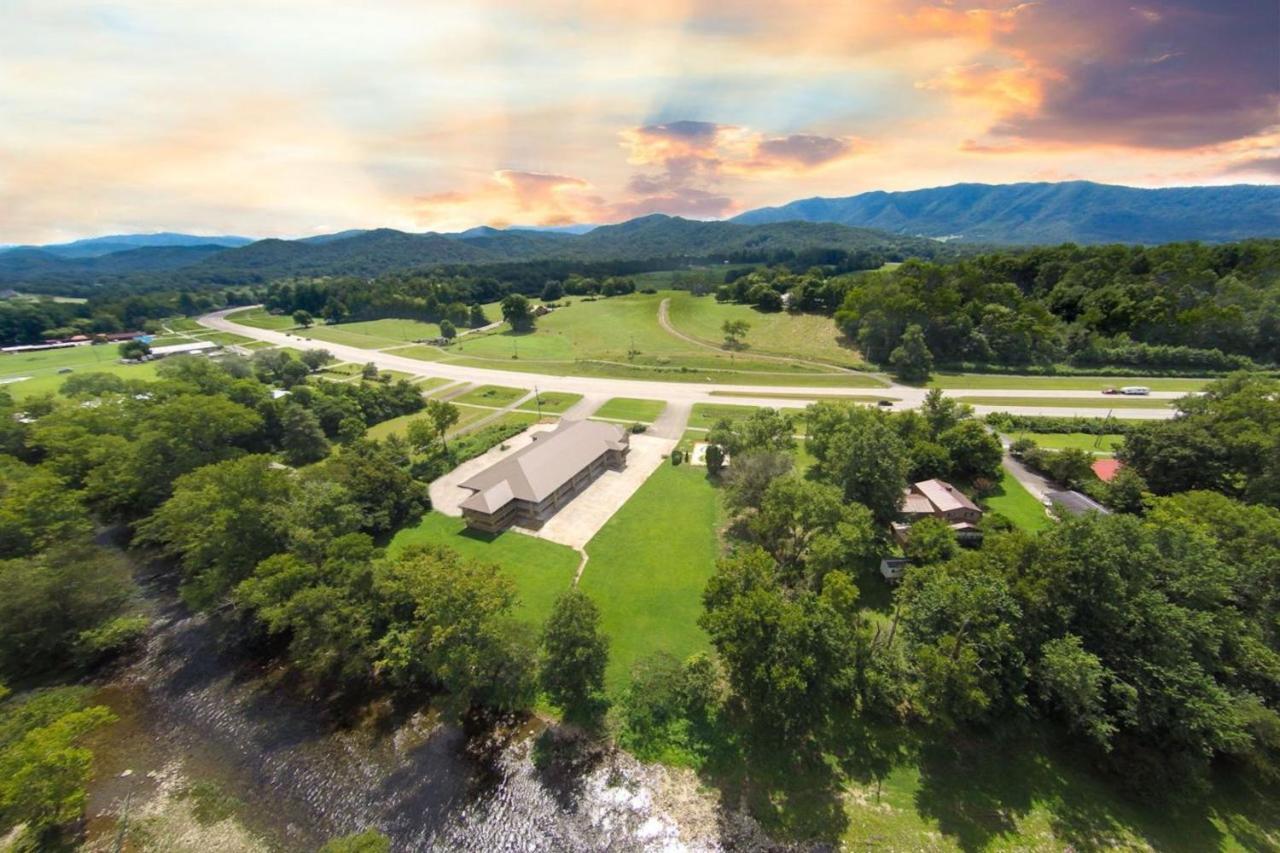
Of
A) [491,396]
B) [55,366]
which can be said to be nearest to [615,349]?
[491,396]

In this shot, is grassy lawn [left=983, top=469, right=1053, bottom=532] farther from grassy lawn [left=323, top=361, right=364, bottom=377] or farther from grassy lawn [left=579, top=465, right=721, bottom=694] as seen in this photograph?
grassy lawn [left=323, top=361, right=364, bottom=377]

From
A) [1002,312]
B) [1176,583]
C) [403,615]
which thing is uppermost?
[1002,312]

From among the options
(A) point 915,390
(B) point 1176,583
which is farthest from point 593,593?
(A) point 915,390

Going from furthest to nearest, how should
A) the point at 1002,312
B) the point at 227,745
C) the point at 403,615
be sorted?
1. the point at 1002,312
2. the point at 403,615
3. the point at 227,745

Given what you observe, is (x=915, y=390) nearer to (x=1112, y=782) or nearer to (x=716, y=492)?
(x=716, y=492)

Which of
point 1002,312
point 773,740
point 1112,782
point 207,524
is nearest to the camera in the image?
point 1112,782

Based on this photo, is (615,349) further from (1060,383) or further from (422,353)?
(1060,383)

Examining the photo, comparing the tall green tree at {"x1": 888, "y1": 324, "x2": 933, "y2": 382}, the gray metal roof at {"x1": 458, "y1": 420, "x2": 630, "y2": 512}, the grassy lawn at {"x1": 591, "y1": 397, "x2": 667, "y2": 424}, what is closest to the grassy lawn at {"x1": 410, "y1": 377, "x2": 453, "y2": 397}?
the grassy lawn at {"x1": 591, "y1": 397, "x2": 667, "y2": 424}
